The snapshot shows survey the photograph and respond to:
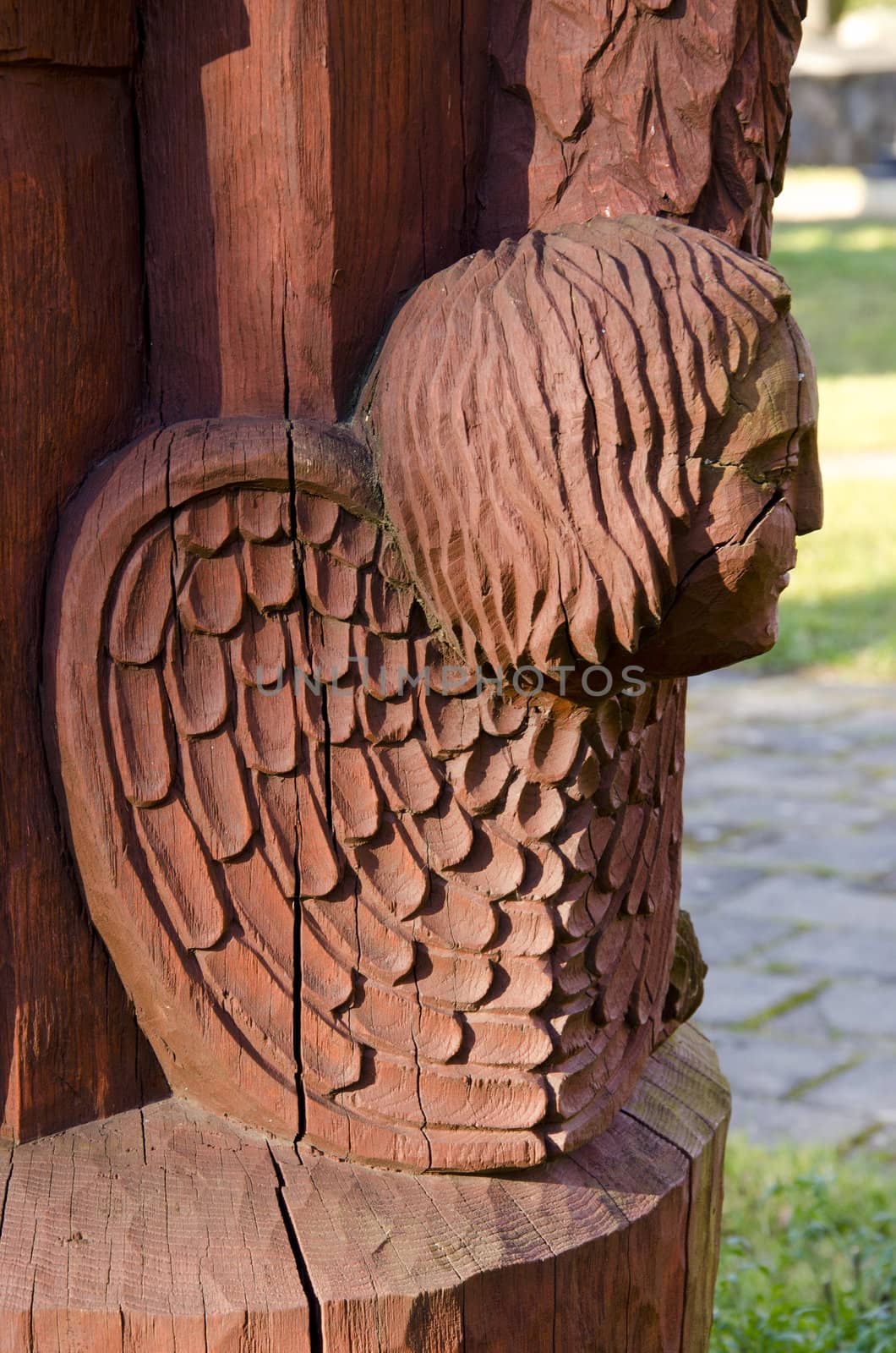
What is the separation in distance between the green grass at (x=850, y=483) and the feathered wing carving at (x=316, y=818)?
1.79 m

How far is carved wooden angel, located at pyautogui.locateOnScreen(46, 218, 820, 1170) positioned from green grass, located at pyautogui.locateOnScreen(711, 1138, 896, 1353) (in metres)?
1.15

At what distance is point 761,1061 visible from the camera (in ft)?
10.6

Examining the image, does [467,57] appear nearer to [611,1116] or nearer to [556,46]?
[556,46]

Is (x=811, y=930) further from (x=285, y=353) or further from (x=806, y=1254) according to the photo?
(x=285, y=353)

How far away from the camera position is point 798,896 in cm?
398

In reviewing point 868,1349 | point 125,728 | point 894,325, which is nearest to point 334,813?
point 125,728

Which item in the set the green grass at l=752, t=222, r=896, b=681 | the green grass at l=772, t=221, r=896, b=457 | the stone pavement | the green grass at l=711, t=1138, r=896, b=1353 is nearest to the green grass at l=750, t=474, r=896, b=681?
the green grass at l=752, t=222, r=896, b=681

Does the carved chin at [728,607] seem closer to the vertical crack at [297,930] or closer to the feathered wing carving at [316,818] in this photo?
the feathered wing carving at [316,818]

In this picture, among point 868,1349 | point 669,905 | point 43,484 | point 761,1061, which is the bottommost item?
point 761,1061

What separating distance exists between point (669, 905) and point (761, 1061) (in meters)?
2.03

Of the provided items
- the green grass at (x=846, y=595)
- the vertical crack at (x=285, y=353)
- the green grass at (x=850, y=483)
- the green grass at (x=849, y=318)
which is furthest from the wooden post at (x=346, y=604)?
the green grass at (x=849, y=318)

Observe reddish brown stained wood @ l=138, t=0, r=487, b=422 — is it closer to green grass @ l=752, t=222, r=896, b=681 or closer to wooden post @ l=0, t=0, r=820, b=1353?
wooden post @ l=0, t=0, r=820, b=1353

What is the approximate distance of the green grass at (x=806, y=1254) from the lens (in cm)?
216

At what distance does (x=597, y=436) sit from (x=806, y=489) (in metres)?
0.20
